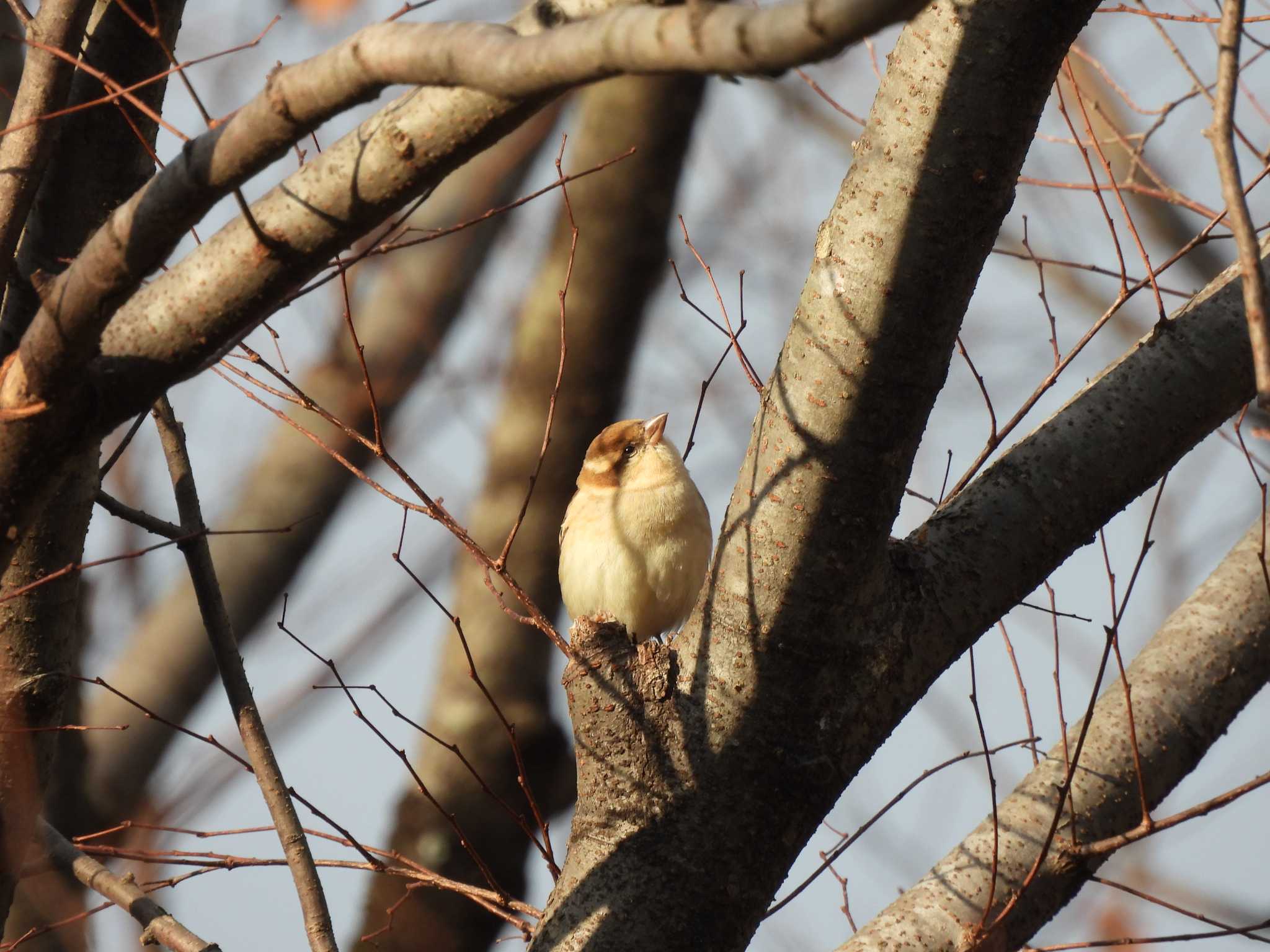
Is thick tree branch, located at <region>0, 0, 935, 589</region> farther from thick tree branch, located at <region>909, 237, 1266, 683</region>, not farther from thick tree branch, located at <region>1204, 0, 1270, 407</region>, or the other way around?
thick tree branch, located at <region>909, 237, 1266, 683</region>

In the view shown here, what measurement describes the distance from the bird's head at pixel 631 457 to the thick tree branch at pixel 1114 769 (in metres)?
1.75

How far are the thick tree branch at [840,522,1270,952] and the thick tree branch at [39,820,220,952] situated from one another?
1.39 m

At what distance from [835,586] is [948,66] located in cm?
92

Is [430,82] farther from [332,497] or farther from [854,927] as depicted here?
[332,497]

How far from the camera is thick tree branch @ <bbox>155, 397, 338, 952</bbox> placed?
2.63 m

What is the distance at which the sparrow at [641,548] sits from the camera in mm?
4254

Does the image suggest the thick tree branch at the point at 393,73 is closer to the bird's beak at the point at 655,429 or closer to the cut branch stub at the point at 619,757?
the cut branch stub at the point at 619,757

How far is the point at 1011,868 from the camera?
115 inches

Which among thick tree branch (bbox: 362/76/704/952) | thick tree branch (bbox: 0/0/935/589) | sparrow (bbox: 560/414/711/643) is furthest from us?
thick tree branch (bbox: 362/76/704/952)

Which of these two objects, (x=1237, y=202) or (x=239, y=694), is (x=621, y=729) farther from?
(x=1237, y=202)

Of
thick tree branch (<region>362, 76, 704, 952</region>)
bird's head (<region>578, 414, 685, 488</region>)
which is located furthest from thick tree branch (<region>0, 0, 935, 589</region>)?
thick tree branch (<region>362, 76, 704, 952</region>)

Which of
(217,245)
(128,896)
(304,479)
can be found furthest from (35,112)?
(304,479)

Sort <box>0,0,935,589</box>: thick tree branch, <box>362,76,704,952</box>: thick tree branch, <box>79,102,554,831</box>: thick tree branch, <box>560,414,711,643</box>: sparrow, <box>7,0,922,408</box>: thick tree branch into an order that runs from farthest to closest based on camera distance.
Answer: <box>79,102,554,831</box>: thick tree branch → <box>362,76,704,952</box>: thick tree branch → <box>560,414,711,643</box>: sparrow → <box>0,0,935,589</box>: thick tree branch → <box>7,0,922,408</box>: thick tree branch

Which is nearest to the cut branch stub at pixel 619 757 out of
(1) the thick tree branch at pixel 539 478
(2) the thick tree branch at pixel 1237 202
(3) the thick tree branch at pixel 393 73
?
(3) the thick tree branch at pixel 393 73
